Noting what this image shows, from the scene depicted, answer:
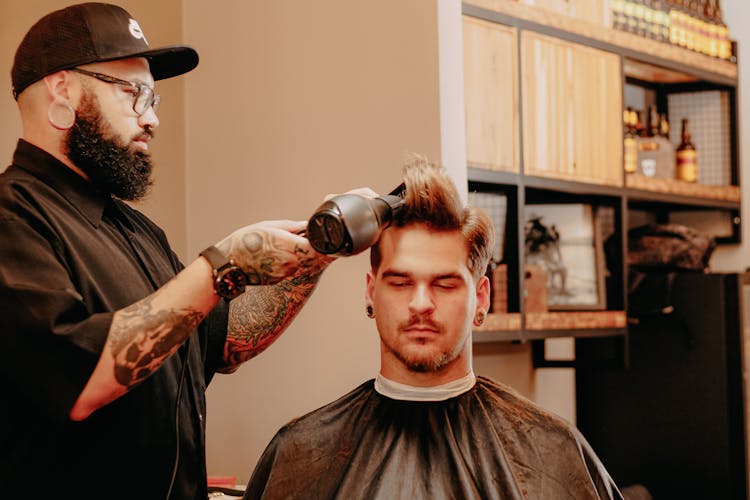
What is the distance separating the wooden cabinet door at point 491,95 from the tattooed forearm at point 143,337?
1.89 m

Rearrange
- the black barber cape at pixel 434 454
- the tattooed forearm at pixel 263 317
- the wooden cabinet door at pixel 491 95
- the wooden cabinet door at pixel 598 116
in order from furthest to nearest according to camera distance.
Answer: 1. the wooden cabinet door at pixel 598 116
2. the wooden cabinet door at pixel 491 95
3. the tattooed forearm at pixel 263 317
4. the black barber cape at pixel 434 454

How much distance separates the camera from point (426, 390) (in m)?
2.02

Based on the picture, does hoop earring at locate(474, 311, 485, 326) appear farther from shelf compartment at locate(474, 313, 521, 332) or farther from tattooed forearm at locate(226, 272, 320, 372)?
shelf compartment at locate(474, 313, 521, 332)

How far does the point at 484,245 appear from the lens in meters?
2.04

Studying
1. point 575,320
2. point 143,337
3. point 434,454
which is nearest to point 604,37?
point 575,320

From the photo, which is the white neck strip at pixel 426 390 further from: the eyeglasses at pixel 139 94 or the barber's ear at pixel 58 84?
the barber's ear at pixel 58 84

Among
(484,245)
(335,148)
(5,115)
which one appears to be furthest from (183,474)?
(5,115)

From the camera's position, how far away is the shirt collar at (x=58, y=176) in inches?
72.1

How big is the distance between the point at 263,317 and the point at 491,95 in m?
1.59

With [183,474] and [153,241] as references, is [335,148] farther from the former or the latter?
[183,474]

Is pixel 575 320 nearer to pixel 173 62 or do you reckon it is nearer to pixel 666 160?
pixel 666 160

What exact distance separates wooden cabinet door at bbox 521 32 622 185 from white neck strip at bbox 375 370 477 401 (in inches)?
64.9

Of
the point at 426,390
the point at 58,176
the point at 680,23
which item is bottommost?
the point at 426,390

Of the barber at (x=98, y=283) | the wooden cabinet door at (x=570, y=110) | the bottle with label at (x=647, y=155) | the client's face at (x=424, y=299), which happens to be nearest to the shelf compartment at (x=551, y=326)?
the wooden cabinet door at (x=570, y=110)
